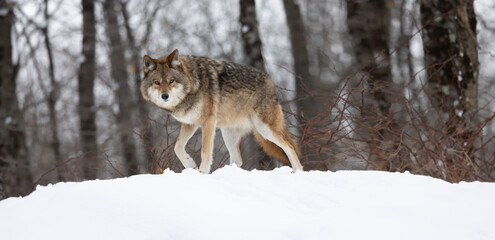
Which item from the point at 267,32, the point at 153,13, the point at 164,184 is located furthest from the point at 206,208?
the point at 267,32

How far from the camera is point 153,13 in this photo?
17531 millimetres

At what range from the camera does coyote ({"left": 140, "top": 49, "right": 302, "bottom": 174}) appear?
19.1 feet

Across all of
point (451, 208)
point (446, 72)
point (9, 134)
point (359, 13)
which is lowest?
point (9, 134)

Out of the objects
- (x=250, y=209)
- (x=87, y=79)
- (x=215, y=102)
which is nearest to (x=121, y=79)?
(x=87, y=79)

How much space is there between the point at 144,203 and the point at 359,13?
6.08 m

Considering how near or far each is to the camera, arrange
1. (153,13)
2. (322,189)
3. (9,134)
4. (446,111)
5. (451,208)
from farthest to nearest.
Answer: (153,13) → (9,134) → (446,111) → (322,189) → (451,208)

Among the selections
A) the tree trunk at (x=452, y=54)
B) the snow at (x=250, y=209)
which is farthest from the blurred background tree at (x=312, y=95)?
the snow at (x=250, y=209)

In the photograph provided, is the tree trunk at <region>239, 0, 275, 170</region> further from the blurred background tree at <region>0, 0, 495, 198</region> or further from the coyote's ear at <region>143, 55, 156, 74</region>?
the coyote's ear at <region>143, 55, 156, 74</region>

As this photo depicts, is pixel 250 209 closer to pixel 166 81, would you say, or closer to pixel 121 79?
pixel 166 81

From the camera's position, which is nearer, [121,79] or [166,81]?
[166,81]

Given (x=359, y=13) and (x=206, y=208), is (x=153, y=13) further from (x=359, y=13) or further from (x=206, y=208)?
(x=206, y=208)

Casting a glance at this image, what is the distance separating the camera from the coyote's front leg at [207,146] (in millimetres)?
5824

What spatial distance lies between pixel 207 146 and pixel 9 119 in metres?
6.57

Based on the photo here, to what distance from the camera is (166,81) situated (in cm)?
575
